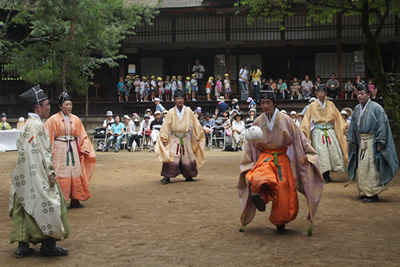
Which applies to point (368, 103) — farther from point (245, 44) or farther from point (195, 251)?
point (245, 44)

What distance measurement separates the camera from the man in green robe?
17.0ft

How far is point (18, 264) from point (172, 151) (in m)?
6.01

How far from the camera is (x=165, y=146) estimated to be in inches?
431

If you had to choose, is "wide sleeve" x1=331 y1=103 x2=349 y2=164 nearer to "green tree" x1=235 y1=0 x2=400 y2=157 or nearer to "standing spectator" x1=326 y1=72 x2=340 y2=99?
"green tree" x1=235 y1=0 x2=400 y2=157

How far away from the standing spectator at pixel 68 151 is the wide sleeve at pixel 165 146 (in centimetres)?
265

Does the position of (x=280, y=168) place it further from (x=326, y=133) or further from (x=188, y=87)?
(x=188, y=87)

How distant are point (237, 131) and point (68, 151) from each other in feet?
38.4

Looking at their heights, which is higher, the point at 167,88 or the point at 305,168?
the point at 167,88

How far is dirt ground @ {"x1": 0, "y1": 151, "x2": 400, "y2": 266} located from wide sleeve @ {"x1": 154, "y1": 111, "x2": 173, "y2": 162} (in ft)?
2.28

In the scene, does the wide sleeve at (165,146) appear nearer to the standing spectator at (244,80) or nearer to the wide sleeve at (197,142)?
the wide sleeve at (197,142)

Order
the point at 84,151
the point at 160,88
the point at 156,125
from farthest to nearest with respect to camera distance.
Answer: the point at 160,88 → the point at 156,125 → the point at 84,151

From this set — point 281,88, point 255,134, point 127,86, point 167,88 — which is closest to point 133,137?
point 167,88

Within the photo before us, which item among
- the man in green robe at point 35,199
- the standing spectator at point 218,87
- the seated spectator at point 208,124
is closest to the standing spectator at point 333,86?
the standing spectator at point 218,87

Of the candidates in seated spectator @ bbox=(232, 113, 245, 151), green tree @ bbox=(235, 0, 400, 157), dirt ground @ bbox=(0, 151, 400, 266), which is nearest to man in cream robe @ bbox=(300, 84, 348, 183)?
dirt ground @ bbox=(0, 151, 400, 266)
